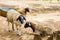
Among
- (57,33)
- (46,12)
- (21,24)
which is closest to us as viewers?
(57,33)

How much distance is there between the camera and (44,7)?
12320 mm

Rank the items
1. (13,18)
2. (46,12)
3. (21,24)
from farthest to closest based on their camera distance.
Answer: (46,12) → (13,18) → (21,24)

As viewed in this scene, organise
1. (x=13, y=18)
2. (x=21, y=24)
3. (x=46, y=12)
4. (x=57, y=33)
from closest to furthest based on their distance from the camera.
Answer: (x=57, y=33), (x=21, y=24), (x=13, y=18), (x=46, y=12)

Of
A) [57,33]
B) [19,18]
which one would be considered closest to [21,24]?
[19,18]

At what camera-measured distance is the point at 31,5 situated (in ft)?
41.2

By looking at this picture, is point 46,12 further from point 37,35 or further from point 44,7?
point 37,35

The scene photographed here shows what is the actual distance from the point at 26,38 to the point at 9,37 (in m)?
0.69

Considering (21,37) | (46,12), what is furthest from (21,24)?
(46,12)

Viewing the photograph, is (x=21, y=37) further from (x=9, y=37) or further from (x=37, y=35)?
(x=37, y=35)

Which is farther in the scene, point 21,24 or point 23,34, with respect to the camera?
point 23,34

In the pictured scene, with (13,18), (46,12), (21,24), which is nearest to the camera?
(21,24)

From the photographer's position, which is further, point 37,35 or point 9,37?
point 9,37

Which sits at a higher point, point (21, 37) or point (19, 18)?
point (19, 18)

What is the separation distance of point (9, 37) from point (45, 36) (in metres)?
1.69
